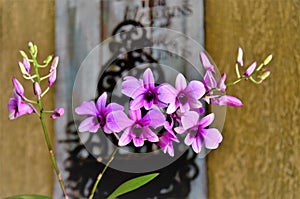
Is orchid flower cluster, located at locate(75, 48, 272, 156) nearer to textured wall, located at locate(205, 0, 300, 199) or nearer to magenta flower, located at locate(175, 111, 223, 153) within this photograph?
magenta flower, located at locate(175, 111, 223, 153)

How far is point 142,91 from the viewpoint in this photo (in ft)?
2.31

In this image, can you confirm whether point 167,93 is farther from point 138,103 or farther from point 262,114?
point 262,114

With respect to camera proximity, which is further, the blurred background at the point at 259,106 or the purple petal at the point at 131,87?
the blurred background at the point at 259,106

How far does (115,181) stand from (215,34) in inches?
18.7

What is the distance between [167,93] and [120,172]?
1.72 feet

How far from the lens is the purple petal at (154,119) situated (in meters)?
0.70

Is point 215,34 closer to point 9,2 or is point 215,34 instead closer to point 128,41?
point 128,41

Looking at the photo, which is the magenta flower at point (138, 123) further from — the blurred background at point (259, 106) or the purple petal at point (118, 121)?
the blurred background at point (259, 106)

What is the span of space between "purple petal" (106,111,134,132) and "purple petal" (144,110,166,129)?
0.08 feet

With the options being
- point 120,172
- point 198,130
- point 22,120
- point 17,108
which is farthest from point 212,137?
point 22,120

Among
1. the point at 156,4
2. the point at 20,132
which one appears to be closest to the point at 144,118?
the point at 156,4

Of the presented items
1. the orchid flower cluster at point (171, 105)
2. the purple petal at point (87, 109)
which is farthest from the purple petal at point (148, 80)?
the purple petal at point (87, 109)

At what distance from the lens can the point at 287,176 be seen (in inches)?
41.0

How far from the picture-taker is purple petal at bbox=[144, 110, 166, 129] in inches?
27.7
